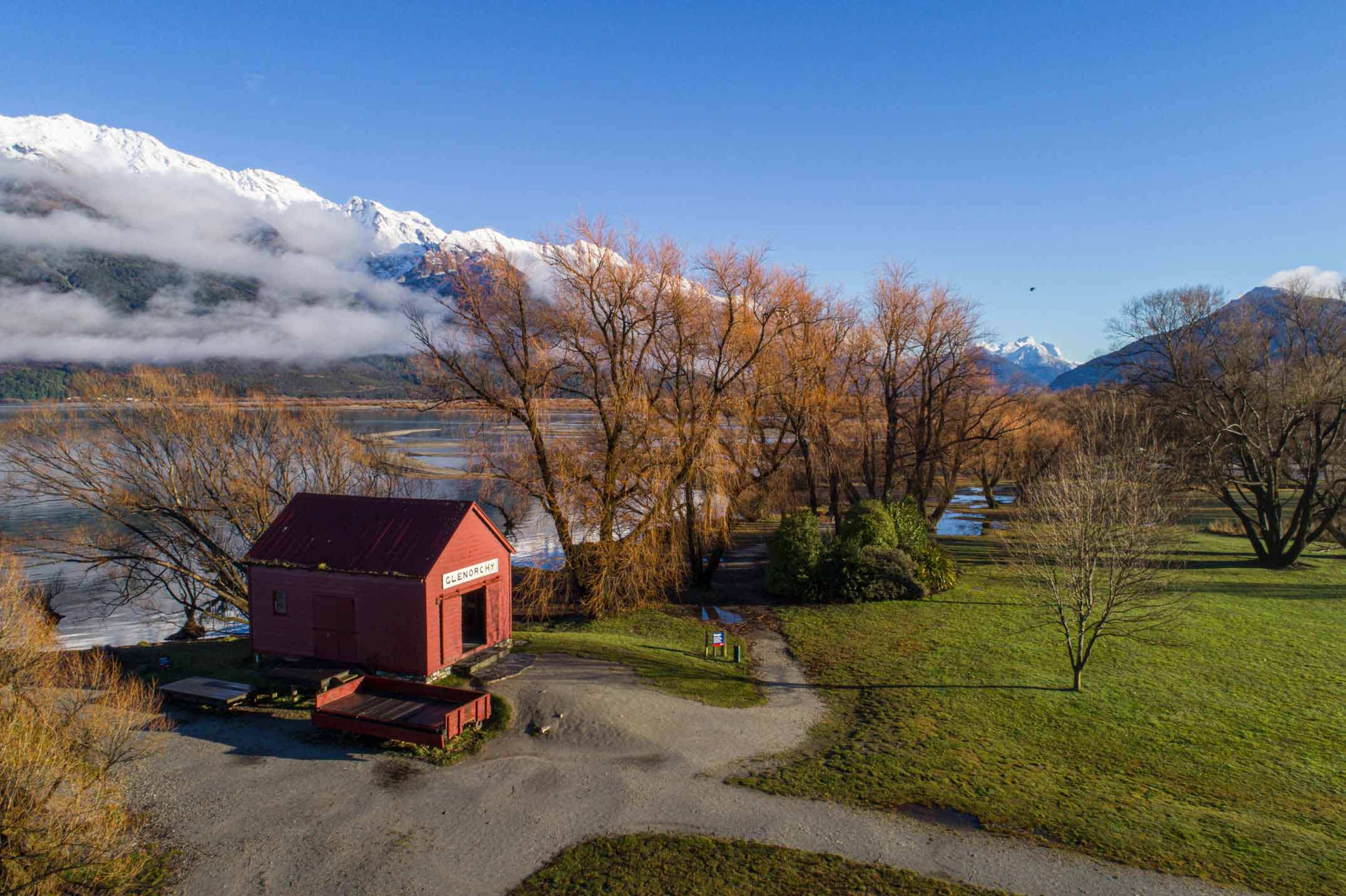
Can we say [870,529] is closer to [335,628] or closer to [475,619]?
[475,619]

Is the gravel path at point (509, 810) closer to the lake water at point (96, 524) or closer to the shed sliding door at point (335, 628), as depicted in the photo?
the shed sliding door at point (335, 628)

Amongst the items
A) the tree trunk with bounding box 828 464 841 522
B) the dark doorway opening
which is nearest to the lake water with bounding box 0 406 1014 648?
the dark doorway opening

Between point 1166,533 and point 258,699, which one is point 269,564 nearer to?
point 258,699

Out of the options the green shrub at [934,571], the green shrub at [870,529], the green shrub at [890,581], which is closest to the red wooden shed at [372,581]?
the green shrub at [890,581]

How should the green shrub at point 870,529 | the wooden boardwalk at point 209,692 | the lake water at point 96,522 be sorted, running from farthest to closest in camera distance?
1. the green shrub at point 870,529
2. the lake water at point 96,522
3. the wooden boardwalk at point 209,692

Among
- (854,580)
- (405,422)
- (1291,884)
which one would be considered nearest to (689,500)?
(854,580)

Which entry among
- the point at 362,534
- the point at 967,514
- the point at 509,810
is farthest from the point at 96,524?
the point at 967,514
